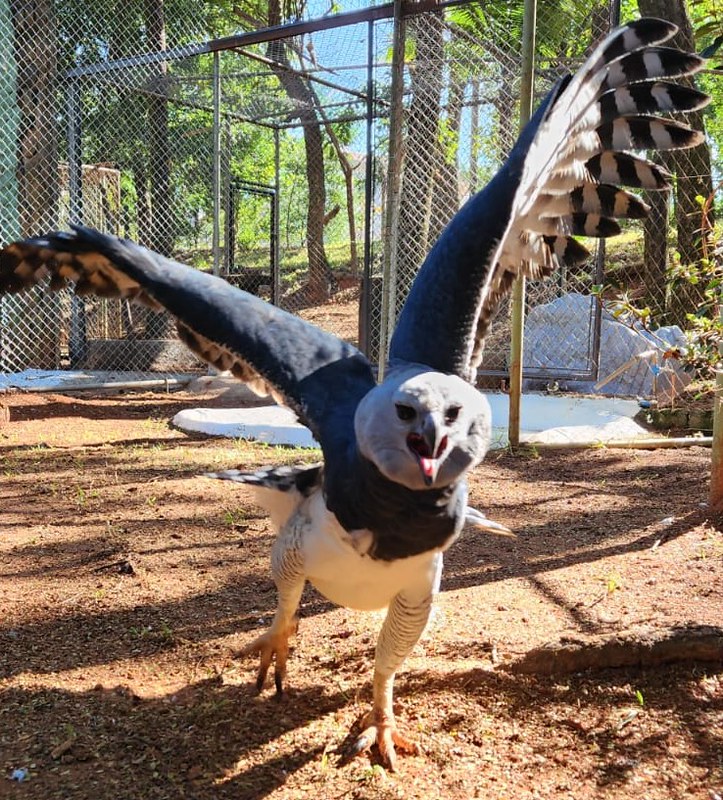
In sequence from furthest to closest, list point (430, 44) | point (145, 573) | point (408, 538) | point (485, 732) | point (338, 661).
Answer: point (430, 44) < point (145, 573) < point (338, 661) < point (485, 732) < point (408, 538)

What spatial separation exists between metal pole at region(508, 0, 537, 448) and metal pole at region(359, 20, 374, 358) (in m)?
1.65

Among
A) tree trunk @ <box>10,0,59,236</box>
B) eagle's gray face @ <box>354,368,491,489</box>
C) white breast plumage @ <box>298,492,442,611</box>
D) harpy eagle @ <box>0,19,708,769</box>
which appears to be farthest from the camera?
tree trunk @ <box>10,0,59,236</box>

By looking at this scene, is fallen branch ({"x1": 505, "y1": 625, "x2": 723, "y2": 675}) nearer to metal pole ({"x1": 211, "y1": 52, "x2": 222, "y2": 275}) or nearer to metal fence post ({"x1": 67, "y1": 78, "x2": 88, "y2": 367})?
metal pole ({"x1": 211, "y1": 52, "x2": 222, "y2": 275})

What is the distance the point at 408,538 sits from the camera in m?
2.10

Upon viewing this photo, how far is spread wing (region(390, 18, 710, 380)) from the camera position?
94.5 inches

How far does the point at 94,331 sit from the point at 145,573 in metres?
8.23

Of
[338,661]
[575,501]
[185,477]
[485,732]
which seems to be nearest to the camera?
[485,732]

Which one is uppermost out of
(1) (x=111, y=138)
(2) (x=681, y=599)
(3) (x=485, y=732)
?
(1) (x=111, y=138)

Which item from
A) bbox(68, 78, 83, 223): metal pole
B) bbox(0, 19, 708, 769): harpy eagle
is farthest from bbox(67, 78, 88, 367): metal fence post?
bbox(0, 19, 708, 769): harpy eagle

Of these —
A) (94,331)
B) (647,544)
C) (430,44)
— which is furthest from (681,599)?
(94,331)

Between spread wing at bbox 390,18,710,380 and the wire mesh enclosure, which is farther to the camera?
the wire mesh enclosure

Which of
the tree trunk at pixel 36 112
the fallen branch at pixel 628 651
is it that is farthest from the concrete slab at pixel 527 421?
the fallen branch at pixel 628 651

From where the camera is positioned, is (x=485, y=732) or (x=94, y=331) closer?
(x=485, y=732)

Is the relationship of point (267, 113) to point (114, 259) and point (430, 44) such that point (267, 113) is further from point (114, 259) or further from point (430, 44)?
point (114, 259)
